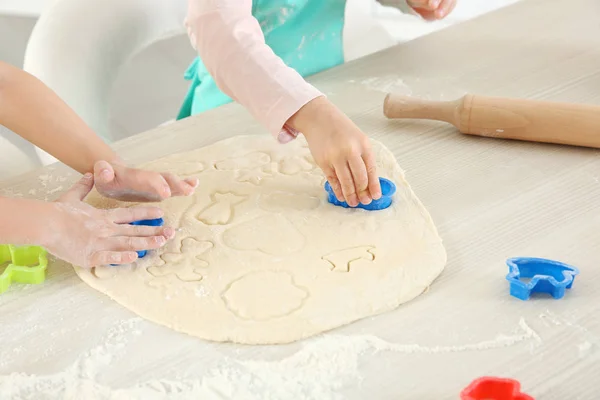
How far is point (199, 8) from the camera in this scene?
101 centimetres

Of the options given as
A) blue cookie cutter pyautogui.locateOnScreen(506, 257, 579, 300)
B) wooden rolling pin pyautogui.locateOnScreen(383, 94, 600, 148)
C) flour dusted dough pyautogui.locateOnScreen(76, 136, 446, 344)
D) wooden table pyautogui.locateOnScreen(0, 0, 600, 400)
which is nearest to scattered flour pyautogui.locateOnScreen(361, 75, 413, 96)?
wooden table pyautogui.locateOnScreen(0, 0, 600, 400)

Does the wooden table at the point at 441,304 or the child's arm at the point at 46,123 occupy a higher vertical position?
the child's arm at the point at 46,123

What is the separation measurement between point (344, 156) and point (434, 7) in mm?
409

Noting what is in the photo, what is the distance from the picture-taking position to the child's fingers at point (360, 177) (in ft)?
2.77

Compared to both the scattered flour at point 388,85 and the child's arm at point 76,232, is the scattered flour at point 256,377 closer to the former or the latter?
the child's arm at point 76,232

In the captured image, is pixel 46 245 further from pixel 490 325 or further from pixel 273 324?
pixel 490 325

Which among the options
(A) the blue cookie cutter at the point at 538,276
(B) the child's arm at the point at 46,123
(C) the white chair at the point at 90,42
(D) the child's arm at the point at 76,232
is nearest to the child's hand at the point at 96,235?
(D) the child's arm at the point at 76,232

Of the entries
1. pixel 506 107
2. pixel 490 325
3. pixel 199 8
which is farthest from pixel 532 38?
pixel 490 325

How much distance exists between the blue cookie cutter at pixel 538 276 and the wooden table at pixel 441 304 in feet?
0.04

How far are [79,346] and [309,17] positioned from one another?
0.75 meters

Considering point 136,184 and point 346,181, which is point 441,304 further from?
point 136,184

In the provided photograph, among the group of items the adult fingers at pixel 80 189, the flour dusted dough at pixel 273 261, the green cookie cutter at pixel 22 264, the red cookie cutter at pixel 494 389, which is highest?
the adult fingers at pixel 80 189

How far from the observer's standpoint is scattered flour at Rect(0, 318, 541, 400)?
0.65 m

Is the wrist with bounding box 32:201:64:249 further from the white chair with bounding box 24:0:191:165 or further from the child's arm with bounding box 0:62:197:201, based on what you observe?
the white chair with bounding box 24:0:191:165
